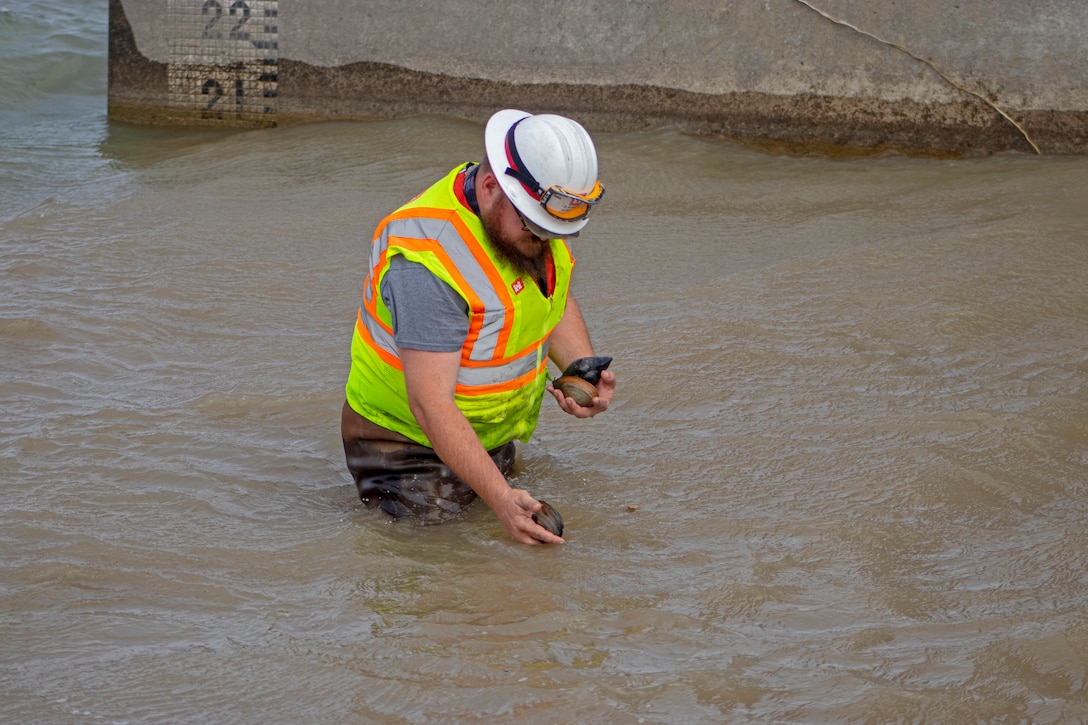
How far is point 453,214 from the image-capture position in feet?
11.2

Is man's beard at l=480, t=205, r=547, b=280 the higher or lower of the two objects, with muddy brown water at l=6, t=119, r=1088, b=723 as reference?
higher

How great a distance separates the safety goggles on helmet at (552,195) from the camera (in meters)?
3.20

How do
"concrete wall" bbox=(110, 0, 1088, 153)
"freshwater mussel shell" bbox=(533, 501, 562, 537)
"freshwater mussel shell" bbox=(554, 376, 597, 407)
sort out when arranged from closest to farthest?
"freshwater mussel shell" bbox=(533, 501, 562, 537) → "freshwater mussel shell" bbox=(554, 376, 597, 407) → "concrete wall" bbox=(110, 0, 1088, 153)

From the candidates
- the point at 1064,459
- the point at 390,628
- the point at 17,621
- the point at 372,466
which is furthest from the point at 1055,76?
the point at 17,621

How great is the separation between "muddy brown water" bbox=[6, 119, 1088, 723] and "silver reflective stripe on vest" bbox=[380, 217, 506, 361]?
662 millimetres

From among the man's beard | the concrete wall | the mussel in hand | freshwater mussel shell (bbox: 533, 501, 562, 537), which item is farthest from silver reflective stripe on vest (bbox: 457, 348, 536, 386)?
the concrete wall

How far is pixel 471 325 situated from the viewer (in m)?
3.38

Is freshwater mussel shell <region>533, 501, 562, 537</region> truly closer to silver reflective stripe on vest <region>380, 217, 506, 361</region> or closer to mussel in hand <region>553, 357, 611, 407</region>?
mussel in hand <region>553, 357, 611, 407</region>

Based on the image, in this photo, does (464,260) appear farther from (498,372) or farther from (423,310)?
(498,372)

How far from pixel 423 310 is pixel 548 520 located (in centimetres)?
71

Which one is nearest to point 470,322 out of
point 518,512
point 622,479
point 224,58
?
point 518,512

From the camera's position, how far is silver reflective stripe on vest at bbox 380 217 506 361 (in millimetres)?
3350

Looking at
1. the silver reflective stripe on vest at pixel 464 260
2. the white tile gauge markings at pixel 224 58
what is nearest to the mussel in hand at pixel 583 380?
the silver reflective stripe on vest at pixel 464 260

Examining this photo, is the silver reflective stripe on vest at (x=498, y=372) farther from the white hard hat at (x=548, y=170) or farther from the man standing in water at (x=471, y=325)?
the white hard hat at (x=548, y=170)
